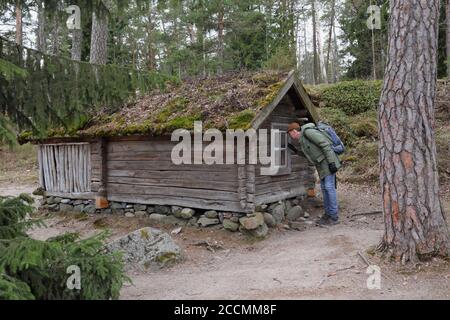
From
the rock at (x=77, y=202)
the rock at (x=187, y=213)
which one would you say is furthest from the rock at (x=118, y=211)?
the rock at (x=187, y=213)

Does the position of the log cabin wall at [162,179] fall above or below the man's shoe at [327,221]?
above

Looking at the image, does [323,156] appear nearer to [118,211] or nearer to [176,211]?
[176,211]

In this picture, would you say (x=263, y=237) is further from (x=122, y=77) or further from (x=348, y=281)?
(x=122, y=77)

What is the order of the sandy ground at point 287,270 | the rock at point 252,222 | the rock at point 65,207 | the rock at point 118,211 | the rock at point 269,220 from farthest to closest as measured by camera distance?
the rock at point 65,207
the rock at point 118,211
the rock at point 269,220
the rock at point 252,222
the sandy ground at point 287,270

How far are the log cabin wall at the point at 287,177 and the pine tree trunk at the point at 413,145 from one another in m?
3.45

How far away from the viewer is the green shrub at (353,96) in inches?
659

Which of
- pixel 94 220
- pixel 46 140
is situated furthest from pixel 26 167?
pixel 94 220

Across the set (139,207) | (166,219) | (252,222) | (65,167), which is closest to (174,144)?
(166,219)

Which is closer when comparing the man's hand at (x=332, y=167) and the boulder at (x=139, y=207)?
the man's hand at (x=332, y=167)

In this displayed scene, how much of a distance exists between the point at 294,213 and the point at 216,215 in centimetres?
206

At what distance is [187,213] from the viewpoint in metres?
8.90

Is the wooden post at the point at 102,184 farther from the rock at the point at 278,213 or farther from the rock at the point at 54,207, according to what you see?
the rock at the point at 278,213

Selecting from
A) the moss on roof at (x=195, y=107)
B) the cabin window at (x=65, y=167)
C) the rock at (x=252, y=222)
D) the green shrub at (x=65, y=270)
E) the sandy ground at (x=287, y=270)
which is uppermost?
the moss on roof at (x=195, y=107)

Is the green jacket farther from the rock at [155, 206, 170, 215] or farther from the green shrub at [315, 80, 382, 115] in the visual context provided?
the green shrub at [315, 80, 382, 115]
